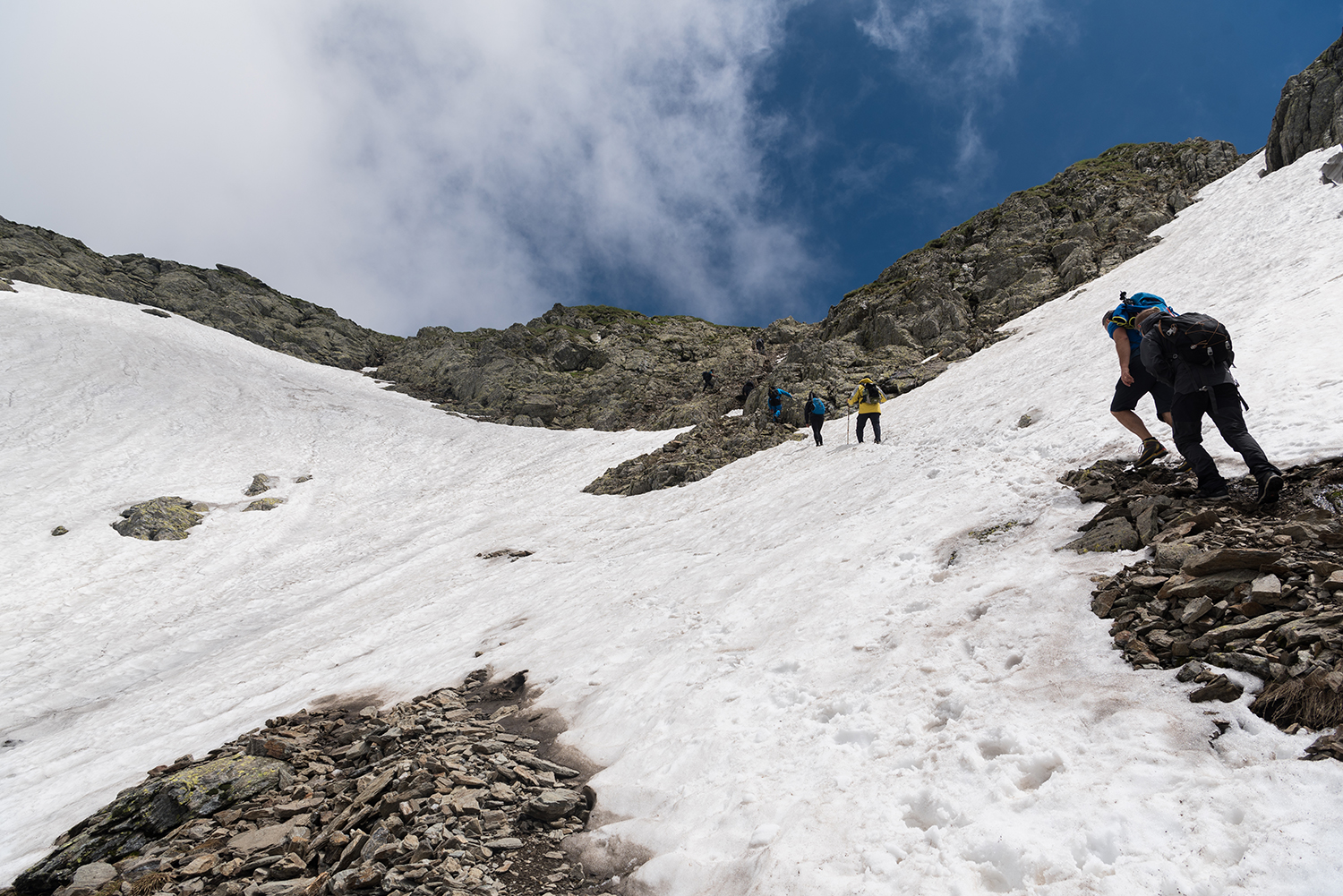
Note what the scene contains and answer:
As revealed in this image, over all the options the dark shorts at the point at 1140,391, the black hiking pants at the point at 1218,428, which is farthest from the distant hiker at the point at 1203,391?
the dark shorts at the point at 1140,391

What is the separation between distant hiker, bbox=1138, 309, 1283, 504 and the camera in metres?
6.95

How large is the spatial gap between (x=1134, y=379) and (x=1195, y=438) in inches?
85.1

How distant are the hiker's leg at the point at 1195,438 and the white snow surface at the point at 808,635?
41.5 inches

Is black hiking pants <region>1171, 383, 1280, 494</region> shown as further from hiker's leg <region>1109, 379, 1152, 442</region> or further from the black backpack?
hiker's leg <region>1109, 379, 1152, 442</region>

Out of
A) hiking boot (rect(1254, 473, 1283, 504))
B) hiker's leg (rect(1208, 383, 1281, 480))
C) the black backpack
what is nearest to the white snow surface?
hiker's leg (rect(1208, 383, 1281, 480))

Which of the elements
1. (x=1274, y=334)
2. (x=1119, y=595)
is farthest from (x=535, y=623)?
(x=1274, y=334)

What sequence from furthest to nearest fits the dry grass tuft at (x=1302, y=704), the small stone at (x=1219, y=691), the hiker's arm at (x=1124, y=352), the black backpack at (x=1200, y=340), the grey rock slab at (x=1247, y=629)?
the hiker's arm at (x=1124, y=352) → the black backpack at (x=1200, y=340) → the grey rock slab at (x=1247, y=629) → the small stone at (x=1219, y=691) → the dry grass tuft at (x=1302, y=704)

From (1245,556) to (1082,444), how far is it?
6.83m

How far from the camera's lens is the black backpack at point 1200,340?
23.4 ft

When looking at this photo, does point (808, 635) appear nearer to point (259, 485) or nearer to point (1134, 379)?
point (1134, 379)

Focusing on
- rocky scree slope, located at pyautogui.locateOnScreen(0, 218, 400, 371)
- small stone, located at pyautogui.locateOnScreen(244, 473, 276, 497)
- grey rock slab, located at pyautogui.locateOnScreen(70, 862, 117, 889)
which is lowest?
grey rock slab, located at pyautogui.locateOnScreen(70, 862, 117, 889)

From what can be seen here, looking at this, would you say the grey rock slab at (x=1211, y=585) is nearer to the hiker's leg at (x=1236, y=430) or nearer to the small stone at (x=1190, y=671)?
the small stone at (x=1190, y=671)

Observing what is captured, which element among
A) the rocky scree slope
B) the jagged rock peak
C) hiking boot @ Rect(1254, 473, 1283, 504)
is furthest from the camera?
the rocky scree slope

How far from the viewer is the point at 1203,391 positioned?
7.26m
